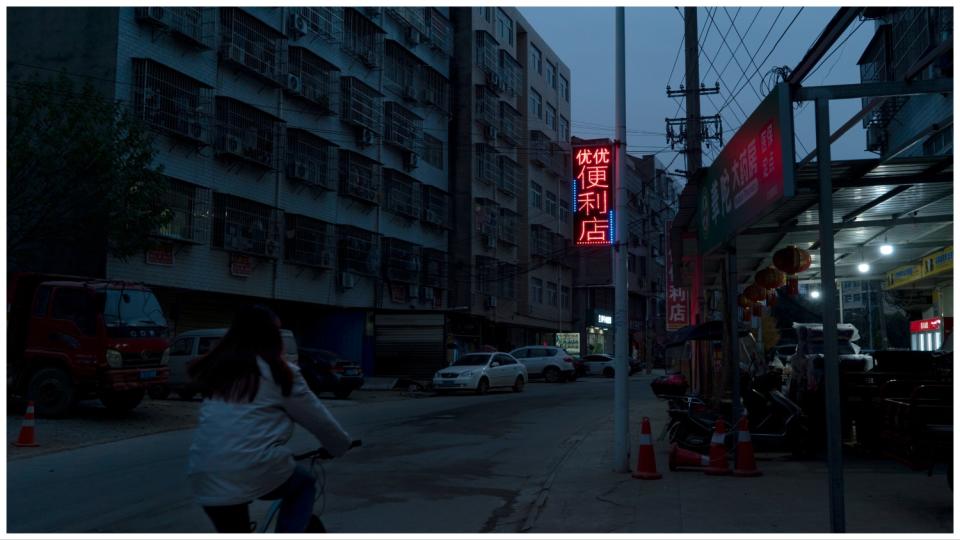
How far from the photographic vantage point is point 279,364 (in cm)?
420

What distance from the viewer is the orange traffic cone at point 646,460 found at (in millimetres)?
10164

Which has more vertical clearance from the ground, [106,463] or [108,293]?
[108,293]

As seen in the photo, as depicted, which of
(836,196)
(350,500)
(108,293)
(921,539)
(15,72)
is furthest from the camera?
(15,72)

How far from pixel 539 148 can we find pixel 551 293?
9.80 metres

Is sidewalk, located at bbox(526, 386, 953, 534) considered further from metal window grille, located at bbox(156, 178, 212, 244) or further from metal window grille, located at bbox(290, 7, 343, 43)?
metal window grille, located at bbox(290, 7, 343, 43)

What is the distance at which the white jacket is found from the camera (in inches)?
159

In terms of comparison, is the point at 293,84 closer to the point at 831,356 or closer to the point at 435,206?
the point at 435,206

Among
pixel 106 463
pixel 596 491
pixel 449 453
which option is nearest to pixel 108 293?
pixel 106 463

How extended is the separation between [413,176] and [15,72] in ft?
59.0

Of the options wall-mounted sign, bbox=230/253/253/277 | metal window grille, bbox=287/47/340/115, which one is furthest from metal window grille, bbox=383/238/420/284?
wall-mounted sign, bbox=230/253/253/277

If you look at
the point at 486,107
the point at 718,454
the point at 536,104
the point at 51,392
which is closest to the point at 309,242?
the point at 51,392

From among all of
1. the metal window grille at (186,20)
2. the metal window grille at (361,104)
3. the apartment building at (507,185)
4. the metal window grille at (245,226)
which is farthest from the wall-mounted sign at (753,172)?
the apartment building at (507,185)

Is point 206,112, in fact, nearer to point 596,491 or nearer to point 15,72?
point 15,72

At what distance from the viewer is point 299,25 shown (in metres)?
31.2
